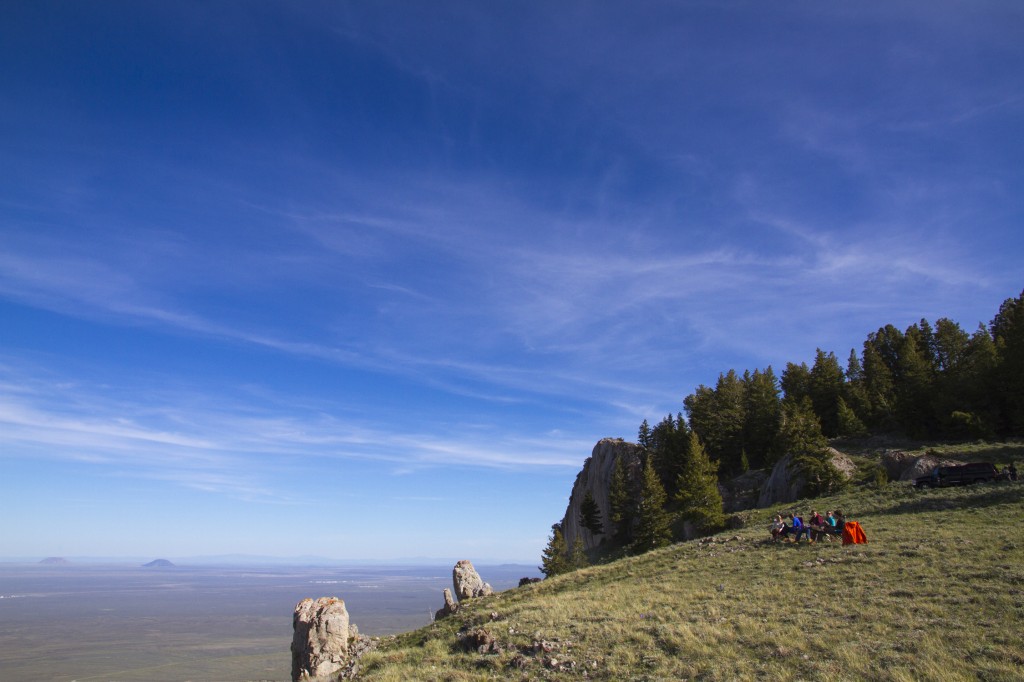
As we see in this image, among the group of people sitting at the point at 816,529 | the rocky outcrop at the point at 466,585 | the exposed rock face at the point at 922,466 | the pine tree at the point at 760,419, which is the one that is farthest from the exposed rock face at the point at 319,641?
the pine tree at the point at 760,419

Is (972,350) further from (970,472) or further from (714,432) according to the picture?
(970,472)

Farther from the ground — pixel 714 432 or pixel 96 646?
pixel 714 432

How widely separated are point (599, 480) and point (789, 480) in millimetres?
31291

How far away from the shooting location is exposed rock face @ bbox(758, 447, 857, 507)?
161ft

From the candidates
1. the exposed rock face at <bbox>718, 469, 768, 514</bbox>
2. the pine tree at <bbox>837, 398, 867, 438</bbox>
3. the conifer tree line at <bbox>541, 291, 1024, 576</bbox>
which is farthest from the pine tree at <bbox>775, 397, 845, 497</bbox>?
the pine tree at <bbox>837, 398, 867, 438</bbox>

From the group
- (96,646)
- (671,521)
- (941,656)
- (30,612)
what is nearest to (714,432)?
(671,521)

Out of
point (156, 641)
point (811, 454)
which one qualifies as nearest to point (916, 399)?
point (811, 454)

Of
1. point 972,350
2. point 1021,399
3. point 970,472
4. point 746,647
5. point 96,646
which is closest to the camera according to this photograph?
point 746,647

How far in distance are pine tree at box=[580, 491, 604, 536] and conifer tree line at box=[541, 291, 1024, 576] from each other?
0.53ft

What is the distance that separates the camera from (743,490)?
200ft

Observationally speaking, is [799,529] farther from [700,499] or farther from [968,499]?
[700,499]

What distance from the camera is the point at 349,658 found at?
2800 centimetres

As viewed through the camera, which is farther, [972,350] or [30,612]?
[30,612]

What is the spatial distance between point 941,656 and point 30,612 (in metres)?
258
